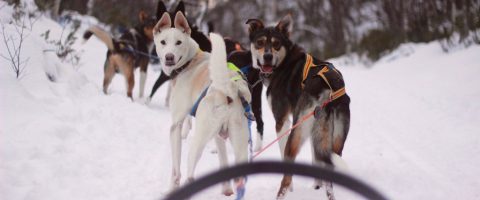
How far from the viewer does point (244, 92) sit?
3.19 metres

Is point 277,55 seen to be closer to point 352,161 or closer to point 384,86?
point 352,161

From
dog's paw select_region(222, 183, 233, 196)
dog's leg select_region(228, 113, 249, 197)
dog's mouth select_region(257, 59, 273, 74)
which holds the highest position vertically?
dog's mouth select_region(257, 59, 273, 74)

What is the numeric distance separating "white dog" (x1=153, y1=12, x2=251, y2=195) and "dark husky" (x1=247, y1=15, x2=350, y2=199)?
1.68 feet

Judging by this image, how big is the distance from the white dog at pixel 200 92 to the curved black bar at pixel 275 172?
1922 millimetres

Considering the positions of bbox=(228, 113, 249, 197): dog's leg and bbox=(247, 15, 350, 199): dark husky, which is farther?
bbox=(247, 15, 350, 199): dark husky

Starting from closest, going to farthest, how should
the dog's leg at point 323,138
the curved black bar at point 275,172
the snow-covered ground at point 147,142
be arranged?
the curved black bar at point 275,172 < the dog's leg at point 323,138 < the snow-covered ground at point 147,142

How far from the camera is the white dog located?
3062mm

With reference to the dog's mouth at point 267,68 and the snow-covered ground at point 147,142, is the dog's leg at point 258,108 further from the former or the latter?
the dog's mouth at point 267,68

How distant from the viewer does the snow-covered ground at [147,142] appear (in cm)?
375

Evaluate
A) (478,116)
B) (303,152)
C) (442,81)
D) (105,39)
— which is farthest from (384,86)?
(105,39)

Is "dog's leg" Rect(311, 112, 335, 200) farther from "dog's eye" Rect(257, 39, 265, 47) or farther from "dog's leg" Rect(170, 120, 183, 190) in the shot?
"dog's eye" Rect(257, 39, 265, 47)

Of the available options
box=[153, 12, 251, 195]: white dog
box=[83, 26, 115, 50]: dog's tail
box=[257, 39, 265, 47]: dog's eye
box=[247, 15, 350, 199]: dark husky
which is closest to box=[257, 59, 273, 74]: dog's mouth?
box=[247, 15, 350, 199]: dark husky

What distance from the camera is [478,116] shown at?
243 inches

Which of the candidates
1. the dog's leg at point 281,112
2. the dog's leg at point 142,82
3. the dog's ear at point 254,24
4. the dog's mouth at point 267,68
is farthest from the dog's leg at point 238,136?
the dog's leg at point 142,82
